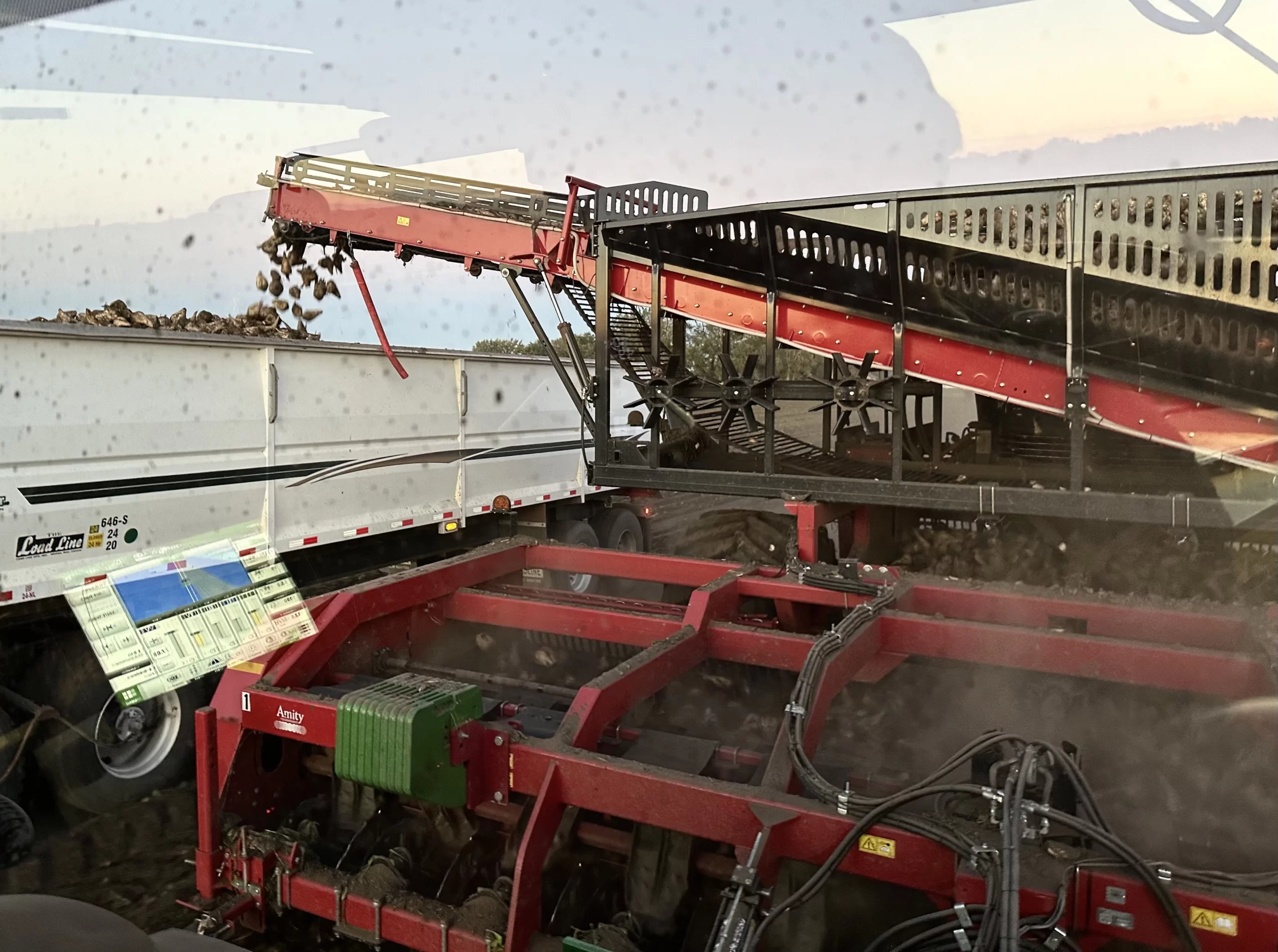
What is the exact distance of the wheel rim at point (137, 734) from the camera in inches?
146

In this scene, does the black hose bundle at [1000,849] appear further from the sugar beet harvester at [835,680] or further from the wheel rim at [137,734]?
the wheel rim at [137,734]

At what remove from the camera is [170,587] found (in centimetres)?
397

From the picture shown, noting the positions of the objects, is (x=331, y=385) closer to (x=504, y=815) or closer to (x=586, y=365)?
(x=586, y=365)

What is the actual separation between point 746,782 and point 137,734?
2.67m

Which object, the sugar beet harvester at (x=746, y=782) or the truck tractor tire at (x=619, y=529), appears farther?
the truck tractor tire at (x=619, y=529)

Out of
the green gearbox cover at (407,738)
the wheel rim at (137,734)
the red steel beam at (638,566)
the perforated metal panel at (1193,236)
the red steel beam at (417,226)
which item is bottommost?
the wheel rim at (137,734)

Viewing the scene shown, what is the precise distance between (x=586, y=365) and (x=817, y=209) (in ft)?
4.32

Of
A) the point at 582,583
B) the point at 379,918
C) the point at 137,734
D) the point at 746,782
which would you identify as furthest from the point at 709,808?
the point at 582,583

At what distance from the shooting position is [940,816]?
2.01 meters

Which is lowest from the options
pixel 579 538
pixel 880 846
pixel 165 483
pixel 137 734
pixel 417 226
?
pixel 137 734

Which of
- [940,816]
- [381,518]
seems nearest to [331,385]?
[381,518]

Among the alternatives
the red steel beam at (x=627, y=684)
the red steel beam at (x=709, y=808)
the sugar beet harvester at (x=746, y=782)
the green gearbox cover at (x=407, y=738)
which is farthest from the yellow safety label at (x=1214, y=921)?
the green gearbox cover at (x=407, y=738)

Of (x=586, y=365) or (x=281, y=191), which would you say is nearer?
(x=586, y=365)

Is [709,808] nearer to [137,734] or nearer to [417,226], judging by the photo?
[137,734]
